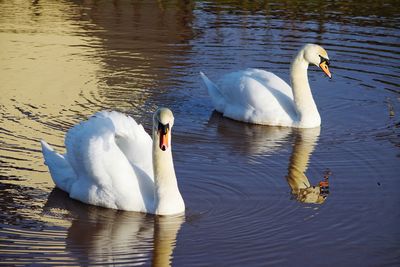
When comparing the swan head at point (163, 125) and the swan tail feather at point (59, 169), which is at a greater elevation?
the swan head at point (163, 125)

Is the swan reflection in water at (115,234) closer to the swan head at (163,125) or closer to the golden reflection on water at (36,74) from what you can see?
the swan head at (163,125)

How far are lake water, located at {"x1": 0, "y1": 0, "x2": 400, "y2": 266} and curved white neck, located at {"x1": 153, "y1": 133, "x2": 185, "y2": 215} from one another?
15 cm

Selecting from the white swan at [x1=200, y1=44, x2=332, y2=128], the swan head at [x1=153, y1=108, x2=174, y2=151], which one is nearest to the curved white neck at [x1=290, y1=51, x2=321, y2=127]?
the white swan at [x1=200, y1=44, x2=332, y2=128]

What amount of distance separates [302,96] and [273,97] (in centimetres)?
46

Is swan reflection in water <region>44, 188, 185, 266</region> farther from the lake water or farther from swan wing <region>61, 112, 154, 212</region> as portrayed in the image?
swan wing <region>61, 112, 154, 212</region>

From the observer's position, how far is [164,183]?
10250 mm

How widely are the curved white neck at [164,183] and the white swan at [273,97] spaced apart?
15.5ft

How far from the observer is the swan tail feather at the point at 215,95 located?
50.7 feet

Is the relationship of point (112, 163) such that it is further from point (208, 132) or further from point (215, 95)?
point (215, 95)

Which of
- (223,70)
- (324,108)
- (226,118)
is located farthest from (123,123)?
(223,70)

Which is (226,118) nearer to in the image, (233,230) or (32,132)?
(32,132)

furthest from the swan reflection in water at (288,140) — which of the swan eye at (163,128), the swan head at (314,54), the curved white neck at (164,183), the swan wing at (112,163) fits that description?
the swan eye at (163,128)

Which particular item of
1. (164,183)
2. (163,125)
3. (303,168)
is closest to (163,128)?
(163,125)

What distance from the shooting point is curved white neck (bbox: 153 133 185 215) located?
1024cm
